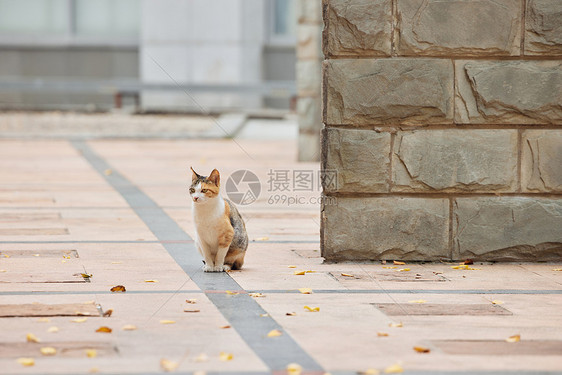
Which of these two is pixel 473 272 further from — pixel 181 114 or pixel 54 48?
pixel 54 48

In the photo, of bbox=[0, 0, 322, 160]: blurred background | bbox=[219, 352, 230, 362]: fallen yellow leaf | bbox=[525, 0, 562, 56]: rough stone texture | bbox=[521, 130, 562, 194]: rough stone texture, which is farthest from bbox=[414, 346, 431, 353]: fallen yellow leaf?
bbox=[0, 0, 322, 160]: blurred background

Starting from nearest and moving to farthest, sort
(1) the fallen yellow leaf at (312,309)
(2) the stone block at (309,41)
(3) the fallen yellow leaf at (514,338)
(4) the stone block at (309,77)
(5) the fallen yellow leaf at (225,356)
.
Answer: (5) the fallen yellow leaf at (225,356)
(3) the fallen yellow leaf at (514,338)
(1) the fallen yellow leaf at (312,309)
(2) the stone block at (309,41)
(4) the stone block at (309,77)

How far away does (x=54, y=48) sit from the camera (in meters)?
28.5

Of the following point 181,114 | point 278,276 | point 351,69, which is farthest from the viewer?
point 181,114

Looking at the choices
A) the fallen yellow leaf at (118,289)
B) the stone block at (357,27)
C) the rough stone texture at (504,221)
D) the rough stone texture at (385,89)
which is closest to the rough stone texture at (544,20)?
the rough stone texture at (385,89)

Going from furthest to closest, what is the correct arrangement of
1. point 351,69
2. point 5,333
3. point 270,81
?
point 270,81 → point 351,69 → point 5,333

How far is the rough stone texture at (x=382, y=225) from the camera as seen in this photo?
7.54 m

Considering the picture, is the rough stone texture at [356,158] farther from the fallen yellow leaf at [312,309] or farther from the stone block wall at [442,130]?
the fallen yellow leaf at [312,309]

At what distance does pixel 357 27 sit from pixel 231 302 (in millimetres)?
2365

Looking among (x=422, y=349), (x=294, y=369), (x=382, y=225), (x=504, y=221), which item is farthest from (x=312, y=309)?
(x=504, y=221)

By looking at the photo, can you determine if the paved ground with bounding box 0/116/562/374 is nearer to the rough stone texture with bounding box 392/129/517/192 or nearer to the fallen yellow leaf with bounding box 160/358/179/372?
the fallen yellow leaf with bounding box 160/358/179/372

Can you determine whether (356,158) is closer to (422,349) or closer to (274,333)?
(274,333)

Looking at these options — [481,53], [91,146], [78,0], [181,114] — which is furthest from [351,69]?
[78,0]

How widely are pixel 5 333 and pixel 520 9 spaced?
428 cm
